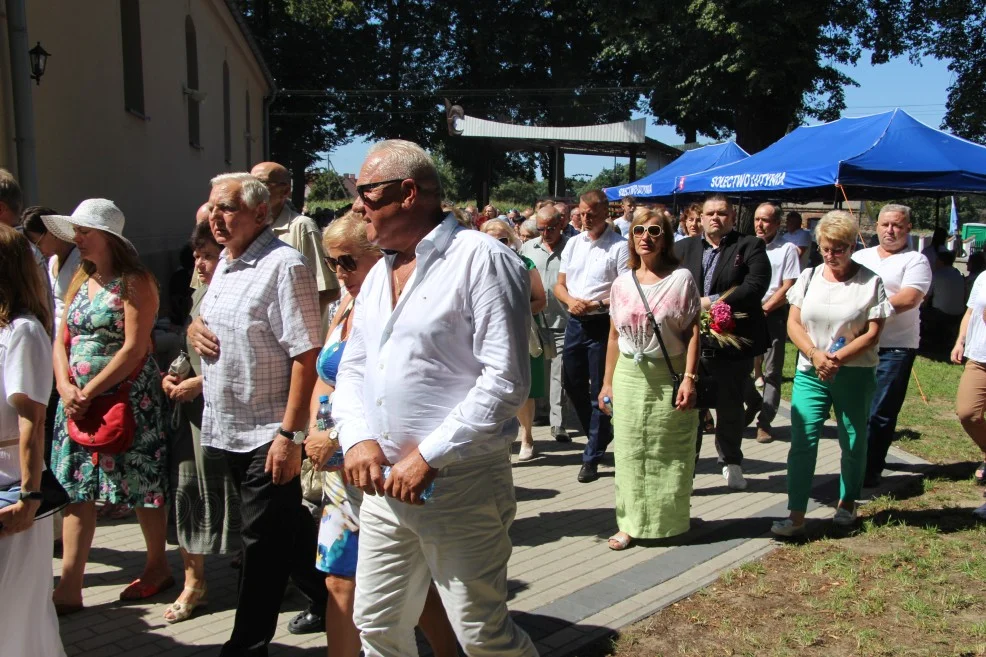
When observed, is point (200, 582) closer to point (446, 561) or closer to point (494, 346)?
point (446, 561)

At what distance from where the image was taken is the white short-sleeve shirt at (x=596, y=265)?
21.5 ft


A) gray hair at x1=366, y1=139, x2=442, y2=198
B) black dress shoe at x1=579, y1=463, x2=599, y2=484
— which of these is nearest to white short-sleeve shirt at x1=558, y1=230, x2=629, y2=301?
black dress shoe at x1=579, y1=463, x2=599, y2=484

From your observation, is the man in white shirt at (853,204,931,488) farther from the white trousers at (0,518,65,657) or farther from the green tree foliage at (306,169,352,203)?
the green tree foliage at (306,169,352,203)

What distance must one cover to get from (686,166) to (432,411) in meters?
18.6

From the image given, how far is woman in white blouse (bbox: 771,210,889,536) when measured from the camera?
512cm

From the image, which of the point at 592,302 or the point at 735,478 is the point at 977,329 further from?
the point at 592,302

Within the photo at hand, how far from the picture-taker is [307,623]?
13.0 feet

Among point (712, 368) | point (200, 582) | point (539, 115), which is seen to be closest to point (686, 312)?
point (712, 368)

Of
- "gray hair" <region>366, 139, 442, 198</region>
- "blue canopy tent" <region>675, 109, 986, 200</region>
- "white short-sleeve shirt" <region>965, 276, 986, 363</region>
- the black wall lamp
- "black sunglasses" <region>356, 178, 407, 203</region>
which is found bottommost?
"white short-sleeve shirt" <region>965, 276, 986, 363</region>

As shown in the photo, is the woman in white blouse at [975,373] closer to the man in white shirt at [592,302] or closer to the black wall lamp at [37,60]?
the man in white shirt at [592,302]

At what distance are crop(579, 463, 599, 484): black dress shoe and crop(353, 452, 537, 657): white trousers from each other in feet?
12.0

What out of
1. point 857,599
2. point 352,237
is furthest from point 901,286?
point 352,237

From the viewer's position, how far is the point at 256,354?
11.4 ft

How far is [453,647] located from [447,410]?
117 centimetres
